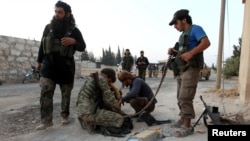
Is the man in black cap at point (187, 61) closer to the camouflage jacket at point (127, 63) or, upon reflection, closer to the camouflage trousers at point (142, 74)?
the camouflage jacket at point (127, 63)

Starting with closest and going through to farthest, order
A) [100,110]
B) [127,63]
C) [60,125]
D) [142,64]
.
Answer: [100,110], [60,125], [127,63], [142,64]

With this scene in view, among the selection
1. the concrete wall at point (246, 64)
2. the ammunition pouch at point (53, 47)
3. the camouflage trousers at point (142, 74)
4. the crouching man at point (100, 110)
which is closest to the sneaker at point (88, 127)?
the crouching man at point (100, 110)

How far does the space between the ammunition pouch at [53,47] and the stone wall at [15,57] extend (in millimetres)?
10198

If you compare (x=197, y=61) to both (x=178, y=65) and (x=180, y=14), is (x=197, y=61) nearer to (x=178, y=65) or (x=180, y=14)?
(x=178, y=65)

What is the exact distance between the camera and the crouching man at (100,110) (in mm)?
4285

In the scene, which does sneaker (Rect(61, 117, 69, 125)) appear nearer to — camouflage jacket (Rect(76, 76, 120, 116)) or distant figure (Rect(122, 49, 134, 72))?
camouflage jacket (Rect(76, 76, 120, 116))

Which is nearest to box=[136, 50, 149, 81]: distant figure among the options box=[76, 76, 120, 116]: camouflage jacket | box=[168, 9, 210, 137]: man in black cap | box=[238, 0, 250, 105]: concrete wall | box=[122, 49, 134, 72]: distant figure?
box=[122, 49, 134, 72]: distant figure

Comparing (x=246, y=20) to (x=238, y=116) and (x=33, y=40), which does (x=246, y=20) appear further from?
(x=33, y=40)

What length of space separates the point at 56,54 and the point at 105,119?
3.92 ft

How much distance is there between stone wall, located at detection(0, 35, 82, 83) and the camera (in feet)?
46.3

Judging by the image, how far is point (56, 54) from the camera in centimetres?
464

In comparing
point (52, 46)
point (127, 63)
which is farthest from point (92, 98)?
point (127, 63)

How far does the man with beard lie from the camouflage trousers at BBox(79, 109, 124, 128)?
A: 2.36 ft

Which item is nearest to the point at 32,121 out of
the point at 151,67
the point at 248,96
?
the point at 248,96
